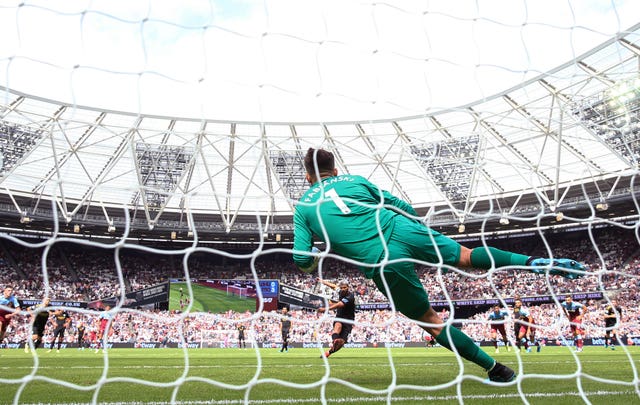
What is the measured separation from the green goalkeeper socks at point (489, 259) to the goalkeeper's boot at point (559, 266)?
85 mm

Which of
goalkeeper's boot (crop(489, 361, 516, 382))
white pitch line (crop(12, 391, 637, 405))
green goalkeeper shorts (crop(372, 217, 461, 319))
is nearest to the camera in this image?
green goalkeeper shorts (crop(372, 217, 461, 319))

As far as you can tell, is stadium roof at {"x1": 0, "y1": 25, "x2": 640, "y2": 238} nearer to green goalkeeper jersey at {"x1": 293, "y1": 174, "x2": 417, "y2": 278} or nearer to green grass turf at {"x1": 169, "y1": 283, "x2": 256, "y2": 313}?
green grass turf at {"x1": 169, "y1": 283, "x2": 256, "y2": 313}

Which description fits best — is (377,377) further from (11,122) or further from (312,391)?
(11,122)

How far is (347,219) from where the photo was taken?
12.7 feet

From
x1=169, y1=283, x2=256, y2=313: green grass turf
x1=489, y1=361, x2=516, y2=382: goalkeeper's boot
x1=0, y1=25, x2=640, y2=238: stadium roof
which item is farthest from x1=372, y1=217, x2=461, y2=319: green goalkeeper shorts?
x1=169, y1=283, x2=256, y2=313: green grass turf

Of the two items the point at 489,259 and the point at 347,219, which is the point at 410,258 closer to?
the point at 347,219

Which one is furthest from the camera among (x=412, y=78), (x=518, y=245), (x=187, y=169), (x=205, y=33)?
(x=518, y=245)

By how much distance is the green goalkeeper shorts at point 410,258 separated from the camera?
369cm

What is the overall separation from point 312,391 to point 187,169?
21.1m

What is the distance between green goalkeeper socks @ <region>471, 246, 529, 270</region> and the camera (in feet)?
12.8

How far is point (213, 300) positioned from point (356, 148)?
12933 mm

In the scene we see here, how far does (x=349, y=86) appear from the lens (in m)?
15.6

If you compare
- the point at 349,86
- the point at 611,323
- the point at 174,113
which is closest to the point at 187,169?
the point at 174,113

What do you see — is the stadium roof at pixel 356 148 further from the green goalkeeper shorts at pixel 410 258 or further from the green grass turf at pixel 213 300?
the green goalkeeper shorts at pixel 410 258
